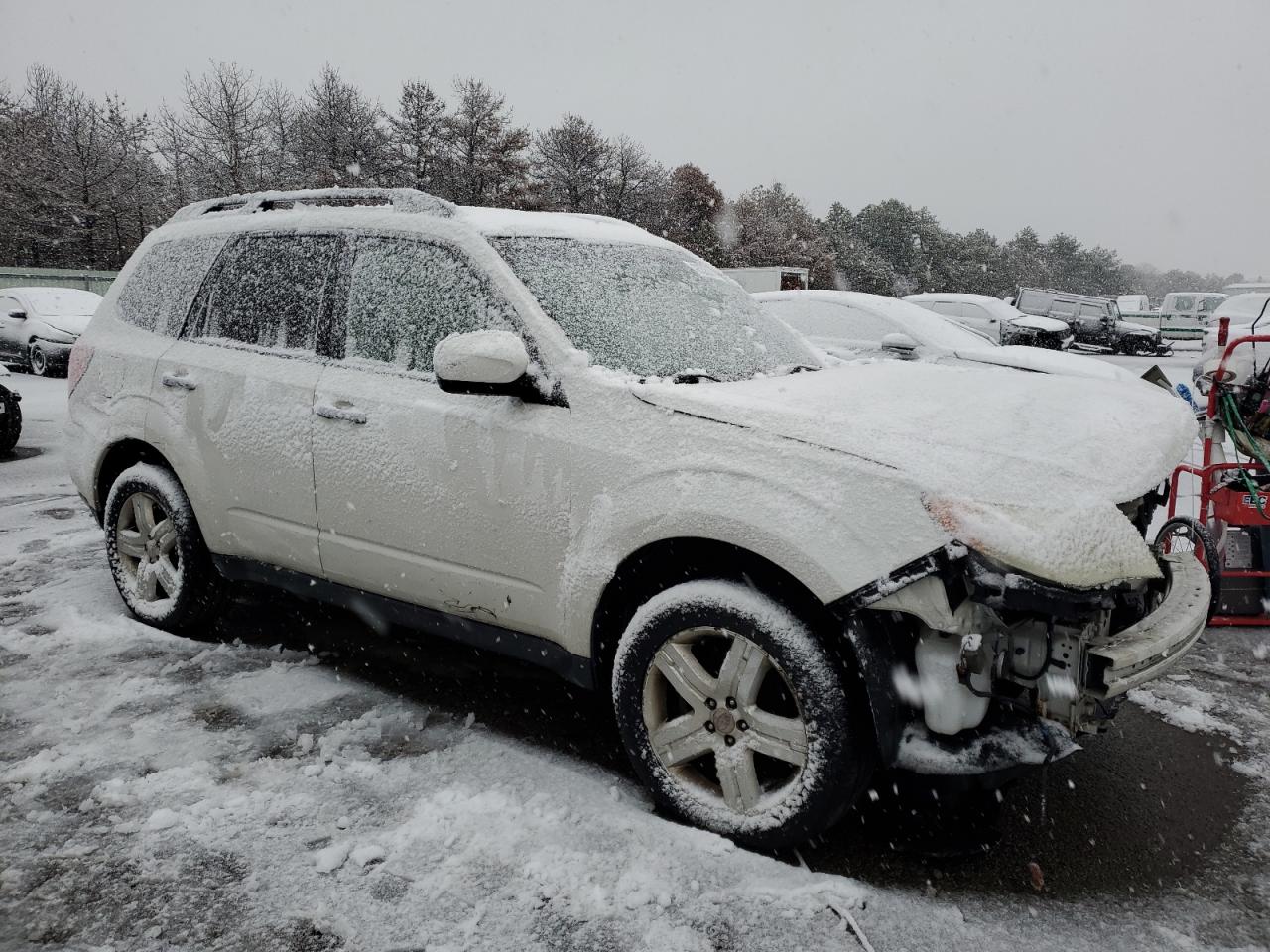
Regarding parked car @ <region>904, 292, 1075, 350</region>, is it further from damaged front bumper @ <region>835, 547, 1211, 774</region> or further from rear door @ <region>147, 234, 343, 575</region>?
damaged front bumper @ <region>835, 547, 1211, 774</region>

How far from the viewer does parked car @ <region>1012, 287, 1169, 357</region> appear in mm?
27391

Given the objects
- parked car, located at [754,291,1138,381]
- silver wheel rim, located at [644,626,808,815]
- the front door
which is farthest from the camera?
parked car, located at [754,291,1138,381]

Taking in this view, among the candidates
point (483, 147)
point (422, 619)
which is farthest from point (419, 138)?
point (422, 619)

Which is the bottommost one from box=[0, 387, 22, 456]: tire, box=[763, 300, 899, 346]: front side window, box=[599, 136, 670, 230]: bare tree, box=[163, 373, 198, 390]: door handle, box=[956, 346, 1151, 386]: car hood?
box=[0, 387, 22, 456]: tire

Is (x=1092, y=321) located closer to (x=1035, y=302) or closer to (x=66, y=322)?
(x=1035, y=302)

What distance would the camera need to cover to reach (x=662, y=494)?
264 centimetres

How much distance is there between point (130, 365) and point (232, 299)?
65 cm

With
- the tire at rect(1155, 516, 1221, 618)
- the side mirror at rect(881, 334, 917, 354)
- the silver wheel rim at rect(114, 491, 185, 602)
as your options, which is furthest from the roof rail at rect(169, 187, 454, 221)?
the side mirror at rect(881, 334, 917, 354)

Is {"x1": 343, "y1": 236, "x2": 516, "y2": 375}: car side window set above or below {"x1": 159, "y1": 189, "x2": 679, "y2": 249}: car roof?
below

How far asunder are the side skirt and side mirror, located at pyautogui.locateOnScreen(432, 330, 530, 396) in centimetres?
84

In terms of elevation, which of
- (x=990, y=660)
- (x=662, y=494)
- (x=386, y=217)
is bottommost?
(x=990, y=660)

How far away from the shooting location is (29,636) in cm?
427

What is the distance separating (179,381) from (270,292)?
0.58 metres

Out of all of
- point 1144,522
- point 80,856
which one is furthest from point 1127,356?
point 80,856
